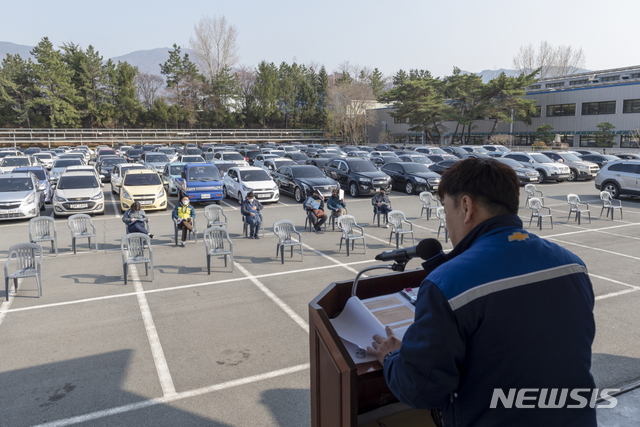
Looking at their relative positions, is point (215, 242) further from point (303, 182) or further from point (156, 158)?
point (156, 158)

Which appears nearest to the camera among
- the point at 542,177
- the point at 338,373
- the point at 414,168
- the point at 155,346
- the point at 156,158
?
the point at 338,373

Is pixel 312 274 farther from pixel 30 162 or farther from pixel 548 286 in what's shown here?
pixel 30 162

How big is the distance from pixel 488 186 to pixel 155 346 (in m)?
5.75

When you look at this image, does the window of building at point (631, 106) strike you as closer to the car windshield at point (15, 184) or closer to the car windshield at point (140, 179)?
the car windshield at point (140, 179)

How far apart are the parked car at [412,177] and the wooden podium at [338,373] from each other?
19.9m

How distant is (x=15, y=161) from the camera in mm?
26297

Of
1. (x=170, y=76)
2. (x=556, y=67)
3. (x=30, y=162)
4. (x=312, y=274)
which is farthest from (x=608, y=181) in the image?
(x=556, y=67)

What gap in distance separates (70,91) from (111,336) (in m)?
66.8

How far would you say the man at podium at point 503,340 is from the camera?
6.06ft

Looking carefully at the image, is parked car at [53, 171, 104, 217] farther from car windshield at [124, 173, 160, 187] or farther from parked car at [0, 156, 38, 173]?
parked car at [0, 156, 38, 173]

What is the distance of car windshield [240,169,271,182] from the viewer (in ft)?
66.5

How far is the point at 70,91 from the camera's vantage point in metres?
63.1

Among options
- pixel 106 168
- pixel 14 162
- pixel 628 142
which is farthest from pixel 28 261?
pixel 628 142

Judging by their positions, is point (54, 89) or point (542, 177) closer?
point (542, 177)
